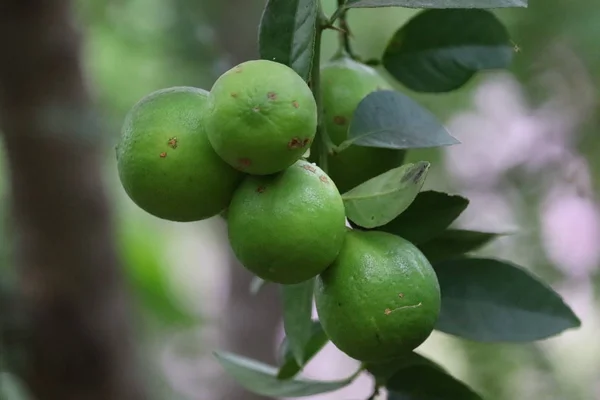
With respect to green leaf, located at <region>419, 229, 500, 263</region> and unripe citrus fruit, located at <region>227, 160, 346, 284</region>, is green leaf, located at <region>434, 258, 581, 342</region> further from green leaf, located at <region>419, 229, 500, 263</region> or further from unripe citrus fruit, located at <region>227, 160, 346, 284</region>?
unripe citrus fruit, located at <region>227, 160, 346, 284</region>

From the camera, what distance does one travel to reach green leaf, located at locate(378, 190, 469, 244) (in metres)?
0.57

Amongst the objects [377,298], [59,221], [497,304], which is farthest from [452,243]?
[59,221]

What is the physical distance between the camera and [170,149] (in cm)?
49

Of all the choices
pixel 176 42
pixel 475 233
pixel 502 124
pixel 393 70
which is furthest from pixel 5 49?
pixel 502 124

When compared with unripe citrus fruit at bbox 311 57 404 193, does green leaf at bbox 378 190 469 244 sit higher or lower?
lower

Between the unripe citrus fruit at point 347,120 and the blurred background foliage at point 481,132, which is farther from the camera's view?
the blurred background foliage at point 481,132

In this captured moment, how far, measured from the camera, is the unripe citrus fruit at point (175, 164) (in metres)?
0.48

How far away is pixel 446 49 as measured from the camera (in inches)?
26.6

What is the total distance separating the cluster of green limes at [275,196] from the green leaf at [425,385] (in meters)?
0.12

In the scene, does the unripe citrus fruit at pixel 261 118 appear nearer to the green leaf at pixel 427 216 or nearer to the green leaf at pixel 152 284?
the green leaf at pixel 427 216

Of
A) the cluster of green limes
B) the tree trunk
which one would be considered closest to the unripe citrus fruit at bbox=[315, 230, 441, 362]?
the cluster of green limes

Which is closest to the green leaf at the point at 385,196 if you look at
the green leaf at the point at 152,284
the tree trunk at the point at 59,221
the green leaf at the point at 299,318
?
the green leaf at the point at 299,318

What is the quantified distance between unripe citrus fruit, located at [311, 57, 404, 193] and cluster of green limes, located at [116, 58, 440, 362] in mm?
76

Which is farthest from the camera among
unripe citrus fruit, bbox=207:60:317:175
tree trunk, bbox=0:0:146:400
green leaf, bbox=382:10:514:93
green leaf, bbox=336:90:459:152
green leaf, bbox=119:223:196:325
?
green leaf, bbox=119:223:196:325
